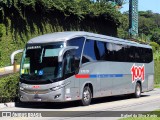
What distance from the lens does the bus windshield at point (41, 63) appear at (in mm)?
17359

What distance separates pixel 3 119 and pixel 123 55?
1137 cm

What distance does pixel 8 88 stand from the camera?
19.0 meters

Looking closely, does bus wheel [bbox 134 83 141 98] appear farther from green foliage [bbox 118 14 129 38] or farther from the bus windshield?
green foliage [bbox 118 14 129 38]

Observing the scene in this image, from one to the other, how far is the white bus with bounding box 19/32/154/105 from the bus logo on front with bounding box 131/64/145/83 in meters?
2.73

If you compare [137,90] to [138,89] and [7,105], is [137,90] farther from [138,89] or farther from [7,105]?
[7,105]

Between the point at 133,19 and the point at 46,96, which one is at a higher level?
the point at 133,19

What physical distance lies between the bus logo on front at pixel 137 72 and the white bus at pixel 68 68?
273 centimetres

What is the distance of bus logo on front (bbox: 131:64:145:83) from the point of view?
2506cm

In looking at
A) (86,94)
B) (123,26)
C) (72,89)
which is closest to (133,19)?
(123,26)

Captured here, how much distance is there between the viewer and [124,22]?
42.6 m

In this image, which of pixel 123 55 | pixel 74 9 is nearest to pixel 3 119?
pixel 123 55

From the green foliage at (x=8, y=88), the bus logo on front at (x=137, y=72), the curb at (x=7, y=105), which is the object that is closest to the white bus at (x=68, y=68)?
the curb at (x=7, y=105)

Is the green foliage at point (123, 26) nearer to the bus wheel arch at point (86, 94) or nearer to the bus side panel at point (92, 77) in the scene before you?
the bus side panel at point (92, 77)

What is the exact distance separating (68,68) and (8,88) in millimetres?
3193
